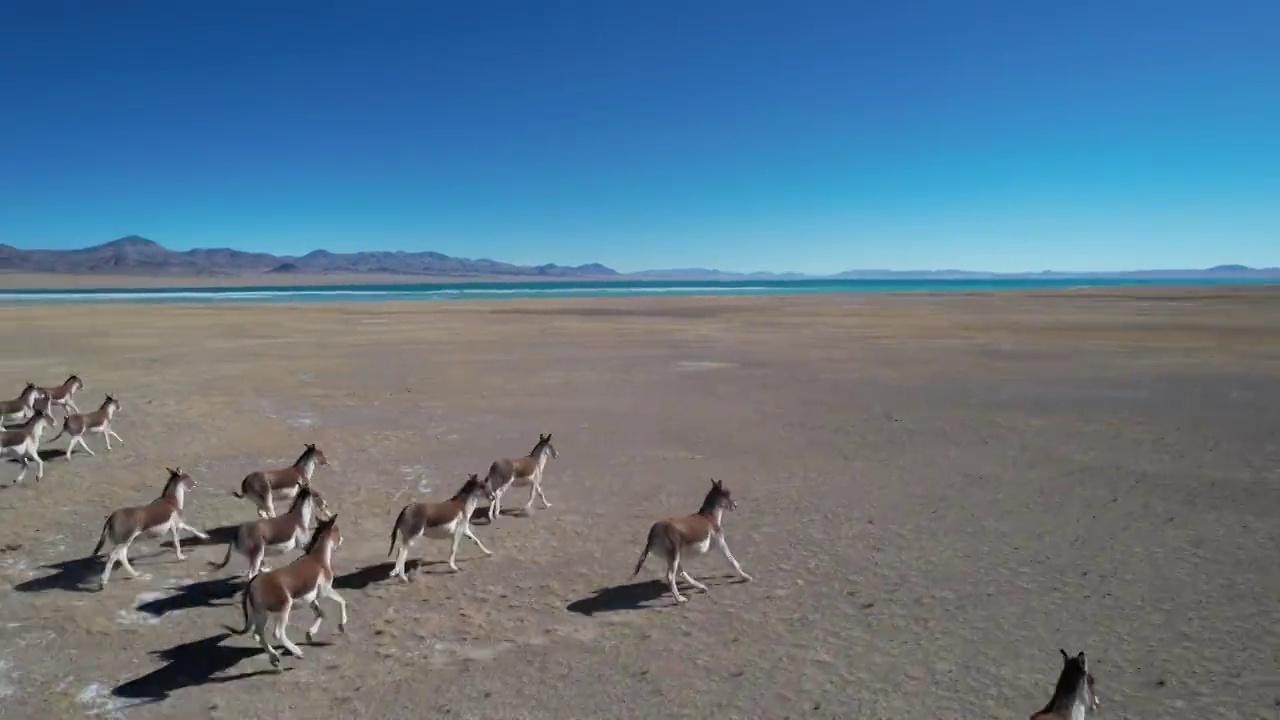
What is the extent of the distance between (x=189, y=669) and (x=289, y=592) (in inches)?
43.9

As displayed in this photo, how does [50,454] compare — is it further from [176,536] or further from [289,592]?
[289,592]

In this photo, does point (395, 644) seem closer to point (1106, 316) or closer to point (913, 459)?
point (913, 459)

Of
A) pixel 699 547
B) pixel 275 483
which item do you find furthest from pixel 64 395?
pixel 699 547

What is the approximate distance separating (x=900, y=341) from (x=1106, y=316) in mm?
24006

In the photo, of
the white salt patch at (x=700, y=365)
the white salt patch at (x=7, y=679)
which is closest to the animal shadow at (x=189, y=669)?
the white salt patch at (x=7, y=679)

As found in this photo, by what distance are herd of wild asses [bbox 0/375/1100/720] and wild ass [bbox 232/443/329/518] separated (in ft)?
0.04

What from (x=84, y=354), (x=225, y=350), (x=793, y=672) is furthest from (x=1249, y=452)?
(x=84, y=354)

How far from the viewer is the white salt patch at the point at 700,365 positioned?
27.3m

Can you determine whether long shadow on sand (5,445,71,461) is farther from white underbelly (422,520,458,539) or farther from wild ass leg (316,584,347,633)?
wild ass leg (316,584,347,633)

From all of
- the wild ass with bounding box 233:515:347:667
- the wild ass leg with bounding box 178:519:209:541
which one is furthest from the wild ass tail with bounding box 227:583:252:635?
the wild ass leg with bounding box 178:519:209:541

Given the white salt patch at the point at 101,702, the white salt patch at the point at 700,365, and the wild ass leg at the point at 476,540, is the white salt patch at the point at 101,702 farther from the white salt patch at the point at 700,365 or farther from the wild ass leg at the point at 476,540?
the white salt patch at the point at 700,365

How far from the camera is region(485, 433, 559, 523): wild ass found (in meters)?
11.4

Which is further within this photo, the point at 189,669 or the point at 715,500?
the point at 715,500

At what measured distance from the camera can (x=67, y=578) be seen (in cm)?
914
